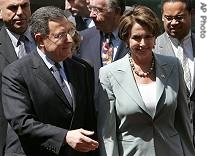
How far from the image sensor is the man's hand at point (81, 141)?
3.66m

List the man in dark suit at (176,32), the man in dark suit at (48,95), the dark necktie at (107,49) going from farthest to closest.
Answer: the man in dark suit at (176,32)
the dark necktie at (107,49)
the man in dark suit at (48,95)

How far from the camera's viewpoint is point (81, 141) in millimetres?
3670

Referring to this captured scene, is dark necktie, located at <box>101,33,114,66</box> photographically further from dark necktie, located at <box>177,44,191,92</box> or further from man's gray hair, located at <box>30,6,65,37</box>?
man's gray hair, located at <box>30,6,65,37</box>

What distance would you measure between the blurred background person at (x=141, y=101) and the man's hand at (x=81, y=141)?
0.38m

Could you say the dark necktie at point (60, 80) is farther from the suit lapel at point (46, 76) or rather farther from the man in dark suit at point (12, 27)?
the man in dark suit at point (12, 27)

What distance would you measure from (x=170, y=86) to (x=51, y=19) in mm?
942

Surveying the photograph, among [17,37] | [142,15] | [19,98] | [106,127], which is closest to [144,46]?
[142,15]

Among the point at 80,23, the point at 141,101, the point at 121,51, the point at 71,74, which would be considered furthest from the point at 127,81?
the point at 80,23

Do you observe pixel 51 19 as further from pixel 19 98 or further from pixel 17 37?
pixel 17 37

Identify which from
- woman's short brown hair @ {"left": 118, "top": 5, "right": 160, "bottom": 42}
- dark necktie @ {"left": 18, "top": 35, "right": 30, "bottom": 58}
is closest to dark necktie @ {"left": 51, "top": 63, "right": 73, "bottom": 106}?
woman's short brown hair @ {"left": 118, "top": 5, "right": 160, "bottom": 42}

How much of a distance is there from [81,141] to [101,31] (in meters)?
1.91

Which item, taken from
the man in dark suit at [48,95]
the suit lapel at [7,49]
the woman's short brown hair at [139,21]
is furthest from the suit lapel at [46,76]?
the suit lapel at [7,49]

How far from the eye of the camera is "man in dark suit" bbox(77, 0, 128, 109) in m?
5.23

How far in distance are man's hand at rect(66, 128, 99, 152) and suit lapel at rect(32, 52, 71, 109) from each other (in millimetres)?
325
